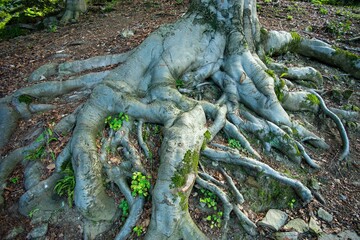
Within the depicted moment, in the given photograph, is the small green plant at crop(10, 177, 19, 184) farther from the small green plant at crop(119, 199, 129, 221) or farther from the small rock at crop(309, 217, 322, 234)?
the small rock at crop(309, 217, 322, 234)

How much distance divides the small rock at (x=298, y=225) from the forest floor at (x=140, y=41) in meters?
0.11

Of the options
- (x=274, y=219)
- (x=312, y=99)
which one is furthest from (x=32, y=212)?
(x=312, y=99)

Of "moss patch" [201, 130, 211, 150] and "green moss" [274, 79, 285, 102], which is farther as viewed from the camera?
"green moss" [274, 79, 285, 102]

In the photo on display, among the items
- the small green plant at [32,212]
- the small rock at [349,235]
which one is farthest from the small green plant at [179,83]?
the small rock at [349,235]

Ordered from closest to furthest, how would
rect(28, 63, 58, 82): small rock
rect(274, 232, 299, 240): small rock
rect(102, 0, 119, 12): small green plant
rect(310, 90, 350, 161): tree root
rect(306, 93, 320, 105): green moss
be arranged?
rect(274, 232, 299, 240): small rock, rect(310, 90, 350, 161): tree root, rect(306, 93, 320, 105): green moss, rect(28, 63, 58, 82): small rock, rect(102, 0, 119, 12): small green plant

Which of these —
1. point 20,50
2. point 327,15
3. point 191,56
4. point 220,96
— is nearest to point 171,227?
point 220,96

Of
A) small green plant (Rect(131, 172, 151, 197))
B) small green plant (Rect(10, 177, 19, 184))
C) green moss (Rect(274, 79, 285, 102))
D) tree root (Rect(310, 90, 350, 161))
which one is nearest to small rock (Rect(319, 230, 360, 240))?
tree root (Rect(310, 90, 350, 161))

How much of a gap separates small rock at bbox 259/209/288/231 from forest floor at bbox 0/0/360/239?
0.14 meters

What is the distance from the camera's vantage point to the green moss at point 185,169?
341 cm

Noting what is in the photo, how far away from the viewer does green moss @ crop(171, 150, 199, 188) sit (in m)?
3.41

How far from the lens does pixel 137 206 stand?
11.6 ft

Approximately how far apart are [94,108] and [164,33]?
6.52 feet

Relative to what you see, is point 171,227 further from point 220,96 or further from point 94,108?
point 220,96

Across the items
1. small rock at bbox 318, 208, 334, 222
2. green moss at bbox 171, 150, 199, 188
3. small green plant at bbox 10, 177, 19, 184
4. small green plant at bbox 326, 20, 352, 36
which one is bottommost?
small rock at bbox 318, 208, 334, 222
